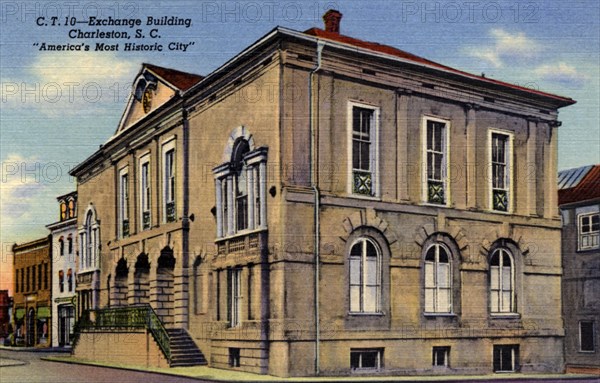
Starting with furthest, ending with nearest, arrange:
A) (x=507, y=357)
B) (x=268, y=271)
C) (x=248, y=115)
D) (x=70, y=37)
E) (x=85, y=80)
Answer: (x=507, y=357)
(x=248, y=115)
(x=268, y=271)
(x=85, y=80)
(x=70, y=37)

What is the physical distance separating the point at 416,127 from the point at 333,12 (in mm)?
5349

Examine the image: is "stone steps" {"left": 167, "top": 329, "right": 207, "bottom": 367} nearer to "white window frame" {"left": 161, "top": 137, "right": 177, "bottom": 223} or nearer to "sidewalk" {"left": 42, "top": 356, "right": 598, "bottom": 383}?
"sidewalk" {"left": 42, "top": 356, "right": 598, "bottom": 383}

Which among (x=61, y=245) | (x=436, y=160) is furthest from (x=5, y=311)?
(x=436, y=160)

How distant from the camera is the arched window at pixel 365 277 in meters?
22.6

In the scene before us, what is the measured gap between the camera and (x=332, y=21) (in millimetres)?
26938

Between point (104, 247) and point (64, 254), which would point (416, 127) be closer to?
point (104, 247)

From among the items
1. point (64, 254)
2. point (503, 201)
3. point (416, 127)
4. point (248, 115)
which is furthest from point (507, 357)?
point (64, 254)

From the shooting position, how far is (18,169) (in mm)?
19281

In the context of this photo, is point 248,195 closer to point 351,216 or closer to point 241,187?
point 241,187

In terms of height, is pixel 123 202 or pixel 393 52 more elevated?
pixel 393 52

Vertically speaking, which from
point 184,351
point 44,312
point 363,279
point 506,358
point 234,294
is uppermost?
point 363,279

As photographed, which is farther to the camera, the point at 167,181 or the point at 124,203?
the point at 124,203

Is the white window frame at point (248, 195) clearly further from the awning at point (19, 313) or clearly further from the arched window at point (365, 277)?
the awning at point (19, 313)

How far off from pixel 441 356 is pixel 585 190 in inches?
460
